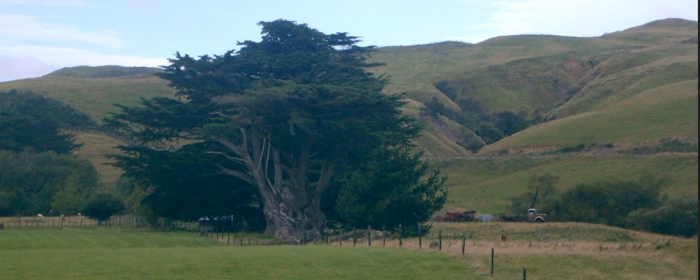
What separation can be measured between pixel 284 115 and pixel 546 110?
10538cm

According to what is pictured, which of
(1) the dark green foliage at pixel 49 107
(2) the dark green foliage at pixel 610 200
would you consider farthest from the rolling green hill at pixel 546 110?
(2) the dark green foliage at pixel 610 200

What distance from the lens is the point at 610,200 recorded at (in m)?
58.2

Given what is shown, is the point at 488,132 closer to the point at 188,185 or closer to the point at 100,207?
the point at 100,207

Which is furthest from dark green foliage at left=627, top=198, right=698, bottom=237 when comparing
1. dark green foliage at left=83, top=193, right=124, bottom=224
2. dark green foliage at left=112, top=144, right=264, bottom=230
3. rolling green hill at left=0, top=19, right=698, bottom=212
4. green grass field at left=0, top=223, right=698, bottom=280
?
dark green foliage at left=83, top=193, right=124, bottom=224

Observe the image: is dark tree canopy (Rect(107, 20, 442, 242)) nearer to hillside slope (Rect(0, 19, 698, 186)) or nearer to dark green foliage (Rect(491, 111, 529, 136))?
hillside slope (Rect(0, 19, 698, 186))

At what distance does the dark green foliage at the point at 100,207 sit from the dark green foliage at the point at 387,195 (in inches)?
789

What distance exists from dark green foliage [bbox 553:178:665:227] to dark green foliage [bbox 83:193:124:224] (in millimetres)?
32168

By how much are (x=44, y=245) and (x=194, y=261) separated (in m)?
13.7

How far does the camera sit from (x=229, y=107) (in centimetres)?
4709

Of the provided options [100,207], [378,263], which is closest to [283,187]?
[100,207]

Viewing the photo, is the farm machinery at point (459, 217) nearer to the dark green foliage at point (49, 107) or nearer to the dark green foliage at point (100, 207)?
the dark green foliage at point (100, 207)

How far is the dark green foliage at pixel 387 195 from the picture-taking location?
1718 inches

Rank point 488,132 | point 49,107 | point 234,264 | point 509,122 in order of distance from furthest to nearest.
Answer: point 509,122
point 488,132
point 49,107
point 234,264

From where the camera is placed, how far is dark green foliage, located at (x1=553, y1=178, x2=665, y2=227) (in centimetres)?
5747
